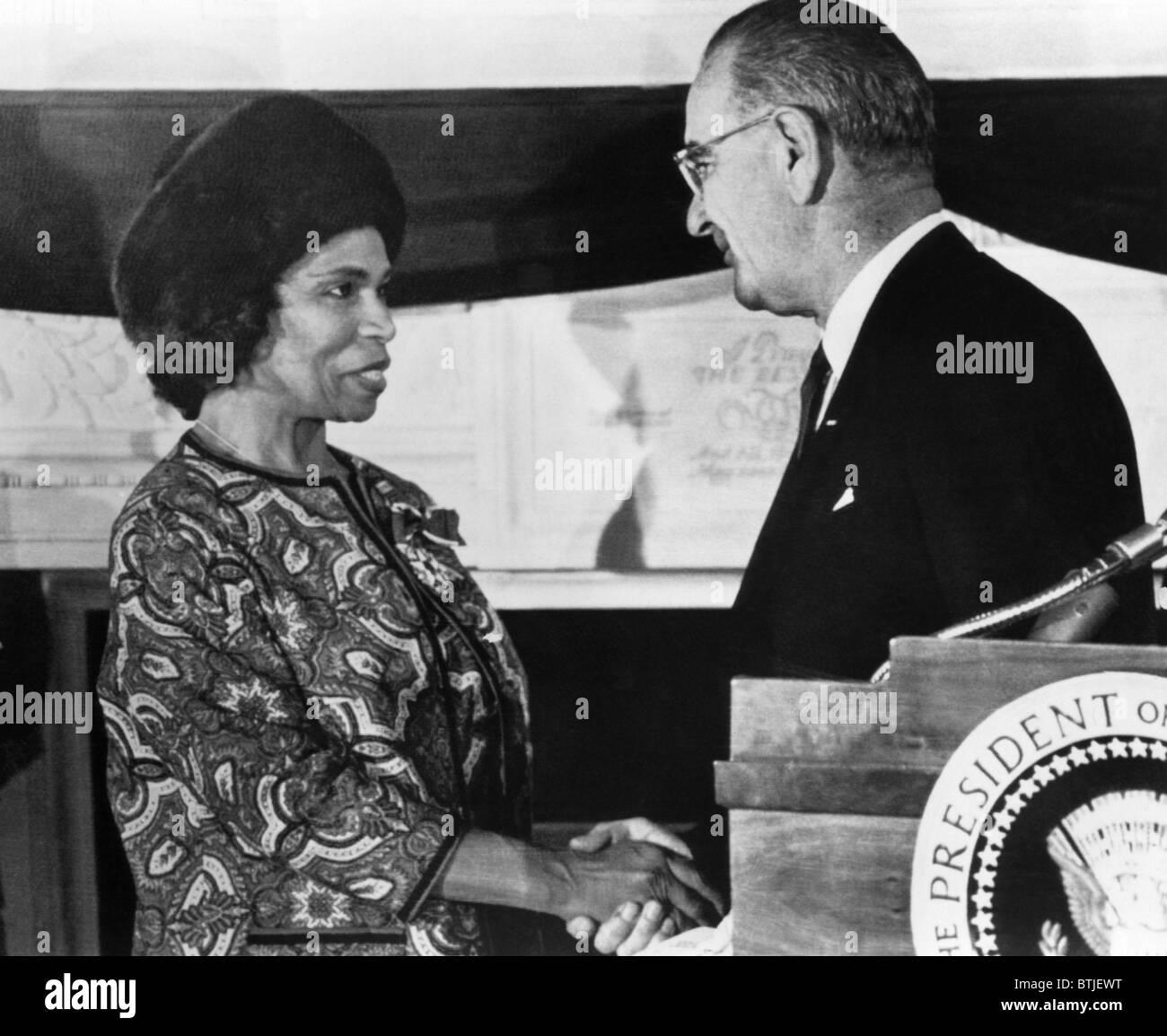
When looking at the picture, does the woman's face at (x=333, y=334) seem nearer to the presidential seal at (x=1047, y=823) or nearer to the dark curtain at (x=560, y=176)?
the dark curtain at (x=560, y=176)

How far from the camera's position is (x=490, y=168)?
2752 mm

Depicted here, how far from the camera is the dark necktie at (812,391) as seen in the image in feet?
8.94

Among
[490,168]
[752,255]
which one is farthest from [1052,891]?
[490,168]

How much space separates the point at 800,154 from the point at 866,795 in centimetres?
114

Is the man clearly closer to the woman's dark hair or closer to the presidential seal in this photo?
the presidential seal

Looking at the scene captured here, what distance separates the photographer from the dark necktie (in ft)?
8.94

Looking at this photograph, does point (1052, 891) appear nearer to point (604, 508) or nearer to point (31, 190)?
point (604, 508)

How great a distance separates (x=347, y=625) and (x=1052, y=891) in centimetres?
132

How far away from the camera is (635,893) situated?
2.68 meters

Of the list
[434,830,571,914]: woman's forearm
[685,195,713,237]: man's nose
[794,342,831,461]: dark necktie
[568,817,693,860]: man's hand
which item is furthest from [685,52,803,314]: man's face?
[434,830,571,914]: woman's forearm

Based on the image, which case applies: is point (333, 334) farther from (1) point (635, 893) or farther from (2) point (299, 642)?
(1) point (635, 893)

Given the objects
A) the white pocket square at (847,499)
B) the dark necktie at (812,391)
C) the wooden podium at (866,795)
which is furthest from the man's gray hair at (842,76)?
the wooden podium at (866,795)

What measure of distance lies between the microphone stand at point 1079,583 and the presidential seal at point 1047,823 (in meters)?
0.14

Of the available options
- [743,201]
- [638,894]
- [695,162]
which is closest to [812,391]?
[743,201]
